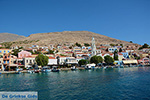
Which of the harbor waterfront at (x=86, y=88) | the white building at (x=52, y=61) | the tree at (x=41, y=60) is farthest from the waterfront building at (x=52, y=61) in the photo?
the harbor waterfront at (x=86, y=88)

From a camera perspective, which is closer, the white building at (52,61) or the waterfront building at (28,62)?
the waterfront building at (28,62)

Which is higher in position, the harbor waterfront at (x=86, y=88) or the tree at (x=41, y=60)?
the tree at (x=41, y=60)

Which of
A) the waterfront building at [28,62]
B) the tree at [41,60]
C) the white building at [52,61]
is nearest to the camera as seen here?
the tree at [41,60]

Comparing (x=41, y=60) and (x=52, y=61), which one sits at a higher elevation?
(x=41, y=60)

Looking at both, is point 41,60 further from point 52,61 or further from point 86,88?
point 86,88

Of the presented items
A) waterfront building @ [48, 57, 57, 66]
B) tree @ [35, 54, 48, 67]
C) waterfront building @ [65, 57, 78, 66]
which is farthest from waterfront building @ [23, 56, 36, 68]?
waterfront building @ [65, 57, 78, 66]

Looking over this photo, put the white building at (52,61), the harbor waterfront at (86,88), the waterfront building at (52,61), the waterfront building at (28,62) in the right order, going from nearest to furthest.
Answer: the harbor waterfront at (86,88) → the waterfront building at (28,62) → the waterfront building at (52,61) → the white building at (52,61)

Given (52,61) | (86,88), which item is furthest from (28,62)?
(86,88)

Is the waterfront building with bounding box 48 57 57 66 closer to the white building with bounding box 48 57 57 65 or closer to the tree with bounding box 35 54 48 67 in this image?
the white building with bounding box 48 57 57 65

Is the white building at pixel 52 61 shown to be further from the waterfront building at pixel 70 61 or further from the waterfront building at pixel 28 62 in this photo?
the waterfront building at pixel 28 62

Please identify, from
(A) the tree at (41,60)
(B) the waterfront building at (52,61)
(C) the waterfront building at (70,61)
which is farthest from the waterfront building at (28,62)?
(C) the waterfront building at (70,61)

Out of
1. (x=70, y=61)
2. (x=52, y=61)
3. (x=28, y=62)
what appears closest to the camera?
(x=28, y=62)

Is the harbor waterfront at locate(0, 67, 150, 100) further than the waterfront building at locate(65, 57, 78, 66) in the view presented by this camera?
No

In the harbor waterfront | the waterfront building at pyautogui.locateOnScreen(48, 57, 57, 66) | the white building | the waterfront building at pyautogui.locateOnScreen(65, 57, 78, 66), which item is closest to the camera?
the harbor waterfront
